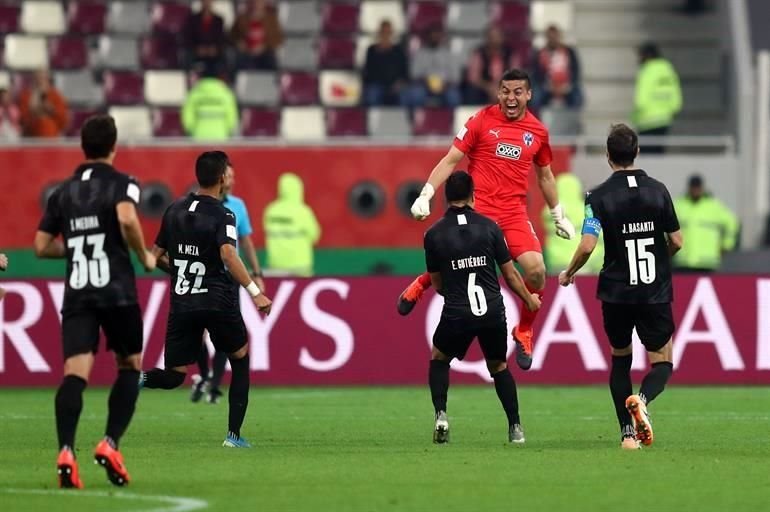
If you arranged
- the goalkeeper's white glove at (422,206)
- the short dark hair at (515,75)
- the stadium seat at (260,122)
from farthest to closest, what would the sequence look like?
1. the stadium seat at (260,122)
2. the short dark hair at (515,75)
3. the goalkeeper's white glove at (422,206)

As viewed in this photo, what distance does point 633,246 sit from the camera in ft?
41.4

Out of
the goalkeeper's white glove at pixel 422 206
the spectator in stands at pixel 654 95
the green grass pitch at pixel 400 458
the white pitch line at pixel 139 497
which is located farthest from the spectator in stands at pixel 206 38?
the white pitch line at pixel 139 497

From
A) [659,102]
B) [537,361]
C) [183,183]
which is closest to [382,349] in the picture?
[537,361]

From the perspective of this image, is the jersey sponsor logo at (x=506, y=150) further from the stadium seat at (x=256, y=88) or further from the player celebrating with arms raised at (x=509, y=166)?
the stadium seat at (x=256, y=88)

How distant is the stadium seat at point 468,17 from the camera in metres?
28.2

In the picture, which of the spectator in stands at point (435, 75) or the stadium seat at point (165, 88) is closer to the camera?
the spectator in stands at point (435, 75)

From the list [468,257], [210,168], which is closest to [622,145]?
[468,257]

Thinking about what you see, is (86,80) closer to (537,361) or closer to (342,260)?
(342,260)

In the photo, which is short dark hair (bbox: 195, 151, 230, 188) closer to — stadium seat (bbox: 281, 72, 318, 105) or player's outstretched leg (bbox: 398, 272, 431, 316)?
player's outstretched leg (bbox: 398, 272, 431, 316)

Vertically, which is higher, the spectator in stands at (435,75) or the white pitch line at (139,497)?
the spectator in stands at (435,75)

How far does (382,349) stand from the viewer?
20.5m

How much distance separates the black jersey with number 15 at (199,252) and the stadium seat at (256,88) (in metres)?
14.2

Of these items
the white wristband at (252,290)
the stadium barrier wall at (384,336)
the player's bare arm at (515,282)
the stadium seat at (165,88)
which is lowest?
the stadium barrier wall at (384,336)

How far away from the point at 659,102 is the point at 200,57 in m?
6.61
